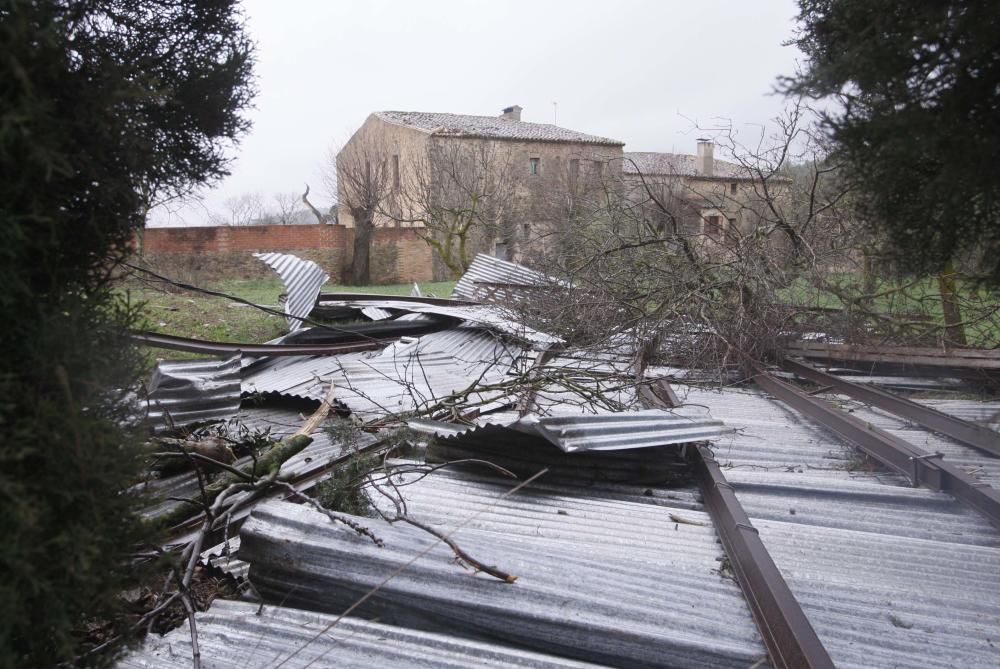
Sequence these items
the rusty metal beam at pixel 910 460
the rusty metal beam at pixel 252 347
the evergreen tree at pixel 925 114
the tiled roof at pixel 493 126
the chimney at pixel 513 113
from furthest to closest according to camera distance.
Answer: the chimney at pixel 513 113, the tiled roof at pixel 493 126, the rusty metal beam at pixel 252 347, the rusty metal beam at pixel 910 460, the evergreen tree at pixel 925 114

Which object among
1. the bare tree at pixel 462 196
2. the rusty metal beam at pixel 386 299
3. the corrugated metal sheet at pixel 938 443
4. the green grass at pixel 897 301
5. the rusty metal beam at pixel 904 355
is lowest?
the corrugated metal sheet at pixel 938 443

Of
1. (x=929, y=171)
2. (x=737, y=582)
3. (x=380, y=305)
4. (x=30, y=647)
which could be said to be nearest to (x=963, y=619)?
(x=737, y=582)

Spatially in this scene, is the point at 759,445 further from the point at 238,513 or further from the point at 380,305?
the point at 380,305

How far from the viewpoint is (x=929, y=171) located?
246 centimetres

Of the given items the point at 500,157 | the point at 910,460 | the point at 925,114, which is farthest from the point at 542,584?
the point at 500,157

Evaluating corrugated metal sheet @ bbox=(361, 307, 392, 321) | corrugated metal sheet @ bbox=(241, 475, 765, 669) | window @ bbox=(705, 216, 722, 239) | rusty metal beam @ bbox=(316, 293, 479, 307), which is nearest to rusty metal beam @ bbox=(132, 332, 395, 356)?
corrugated metal sheet @ bbox=(361, 307, 392, 321)

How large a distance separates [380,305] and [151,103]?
26.9 ft

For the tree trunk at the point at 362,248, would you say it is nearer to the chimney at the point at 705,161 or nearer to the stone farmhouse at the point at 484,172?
the stone farmhouse at the point at 484,172

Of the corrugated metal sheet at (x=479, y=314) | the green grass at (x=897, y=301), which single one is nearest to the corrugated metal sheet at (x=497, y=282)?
the corrugated metal sheet at (x=479, y=314)

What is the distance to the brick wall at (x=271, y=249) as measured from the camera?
2202cm

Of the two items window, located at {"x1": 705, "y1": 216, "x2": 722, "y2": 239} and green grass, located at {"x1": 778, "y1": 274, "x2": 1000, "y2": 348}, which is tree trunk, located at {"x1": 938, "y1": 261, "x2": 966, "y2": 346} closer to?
green grass, located at {"x1": 778, "y1": 274, "x2": 1000, "y2": 348}

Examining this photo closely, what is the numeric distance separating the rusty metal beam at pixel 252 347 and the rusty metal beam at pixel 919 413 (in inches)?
187

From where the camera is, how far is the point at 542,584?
2.65 meters

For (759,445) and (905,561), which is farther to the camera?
(759,445)
